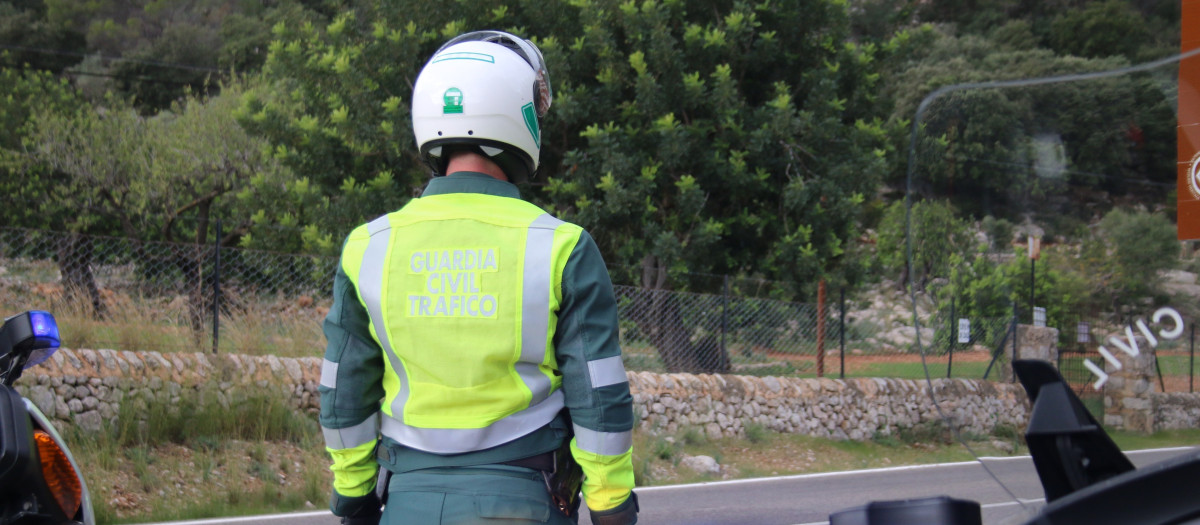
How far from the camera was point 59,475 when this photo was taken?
108 inches

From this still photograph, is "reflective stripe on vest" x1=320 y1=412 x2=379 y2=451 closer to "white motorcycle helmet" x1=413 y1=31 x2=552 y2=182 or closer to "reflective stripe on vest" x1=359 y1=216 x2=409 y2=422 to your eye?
"reflective stripe on vest" x1=359 y1=216 x2=409 y2=422

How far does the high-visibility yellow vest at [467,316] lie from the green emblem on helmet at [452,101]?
0.27 meters

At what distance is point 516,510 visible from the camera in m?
2.01

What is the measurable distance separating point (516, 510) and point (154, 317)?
9.05 m

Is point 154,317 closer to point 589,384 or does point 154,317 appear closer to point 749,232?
point 749,232

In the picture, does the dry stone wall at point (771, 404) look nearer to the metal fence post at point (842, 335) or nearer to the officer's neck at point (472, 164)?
the metal fence post at point (842, 335)

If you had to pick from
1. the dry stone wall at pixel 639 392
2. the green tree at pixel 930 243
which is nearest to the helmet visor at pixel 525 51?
Answer: the green tree at pixel 930 243

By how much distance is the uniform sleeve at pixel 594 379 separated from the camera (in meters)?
2.08

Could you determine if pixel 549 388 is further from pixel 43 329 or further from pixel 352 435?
pixel 43 329

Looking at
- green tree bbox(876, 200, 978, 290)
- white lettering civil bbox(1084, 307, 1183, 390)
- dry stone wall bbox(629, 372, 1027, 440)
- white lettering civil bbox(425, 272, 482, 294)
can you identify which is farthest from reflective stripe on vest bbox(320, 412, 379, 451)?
dry stone wall bbox(629, 372, 1027, 440)

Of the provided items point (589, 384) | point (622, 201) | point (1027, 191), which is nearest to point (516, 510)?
point (589, 384)

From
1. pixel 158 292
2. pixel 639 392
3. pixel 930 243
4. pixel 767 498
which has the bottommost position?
pixel 767 498

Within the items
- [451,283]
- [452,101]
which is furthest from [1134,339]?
[452,101]

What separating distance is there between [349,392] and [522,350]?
45cm
